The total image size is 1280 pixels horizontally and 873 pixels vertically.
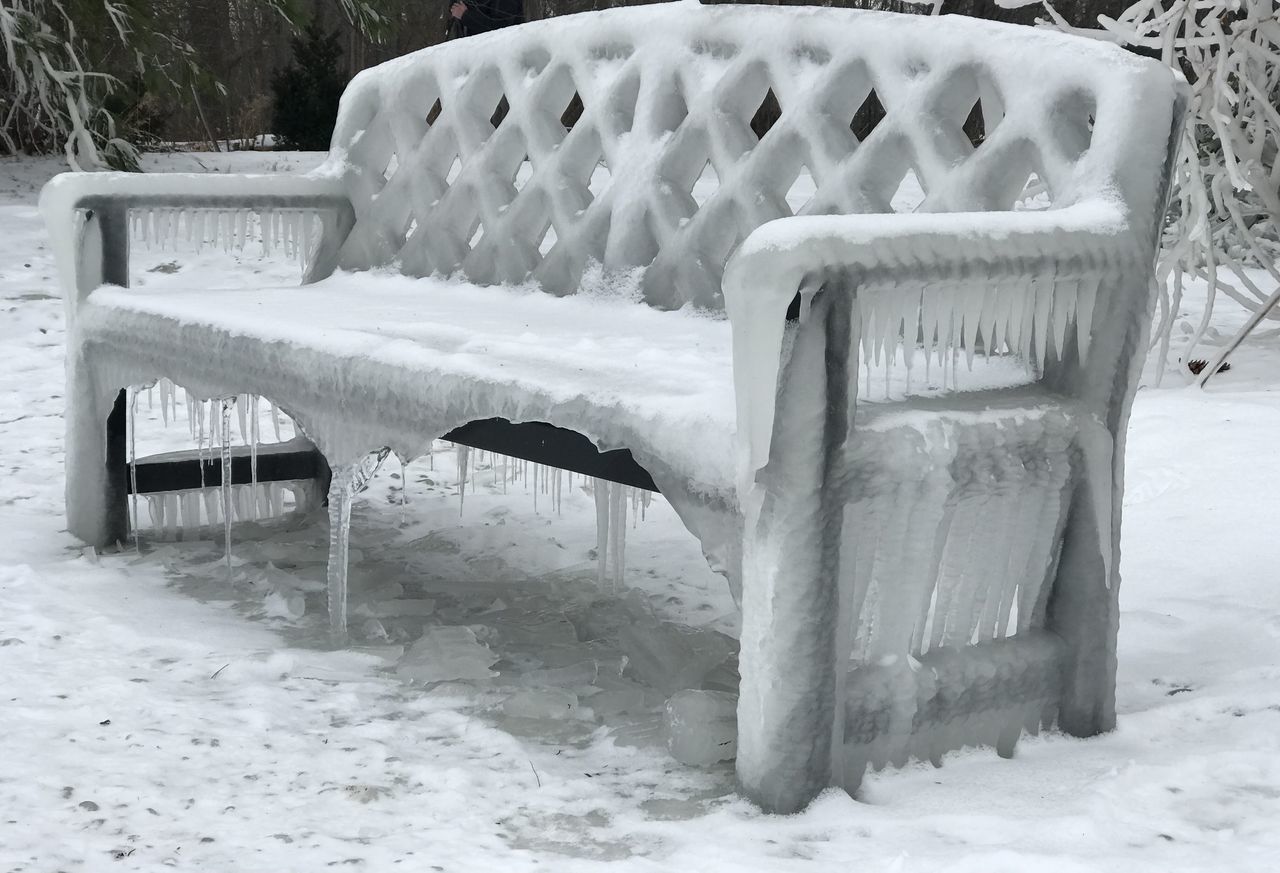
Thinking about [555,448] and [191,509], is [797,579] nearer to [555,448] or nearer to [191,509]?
[555,448]

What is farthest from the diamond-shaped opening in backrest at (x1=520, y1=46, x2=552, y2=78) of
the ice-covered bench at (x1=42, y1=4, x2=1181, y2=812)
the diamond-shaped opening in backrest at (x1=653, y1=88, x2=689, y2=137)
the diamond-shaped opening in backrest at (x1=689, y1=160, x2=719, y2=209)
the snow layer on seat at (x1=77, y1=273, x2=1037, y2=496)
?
the diamond-shaped opening in backrest at (x1=689, y1=160, x2=719, y2=209)

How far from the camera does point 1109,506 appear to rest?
2027mm

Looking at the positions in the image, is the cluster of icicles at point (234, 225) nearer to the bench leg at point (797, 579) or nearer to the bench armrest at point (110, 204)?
the bench armrest at point (110, 204)

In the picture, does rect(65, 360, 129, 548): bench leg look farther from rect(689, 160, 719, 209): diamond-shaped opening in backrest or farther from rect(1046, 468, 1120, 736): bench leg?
rect(689, 160, 719, 209): diamond-shaped opening in backrest

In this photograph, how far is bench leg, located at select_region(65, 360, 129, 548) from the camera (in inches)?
124

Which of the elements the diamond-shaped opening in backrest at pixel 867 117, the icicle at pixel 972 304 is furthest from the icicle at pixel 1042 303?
the diamond-shaped opening in backrest at pixel 867 117

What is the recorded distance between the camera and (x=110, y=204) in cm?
312

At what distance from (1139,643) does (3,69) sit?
359 inches

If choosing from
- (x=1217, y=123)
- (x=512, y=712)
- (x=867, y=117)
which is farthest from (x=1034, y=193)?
(x=867, y=117)

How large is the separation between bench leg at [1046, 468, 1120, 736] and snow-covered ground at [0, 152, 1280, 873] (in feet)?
0.17

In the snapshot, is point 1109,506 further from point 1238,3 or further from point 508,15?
point 508,15

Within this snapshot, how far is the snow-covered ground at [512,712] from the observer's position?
172 centimetres

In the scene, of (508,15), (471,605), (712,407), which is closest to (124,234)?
(471,605)

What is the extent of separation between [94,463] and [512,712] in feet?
4.70
